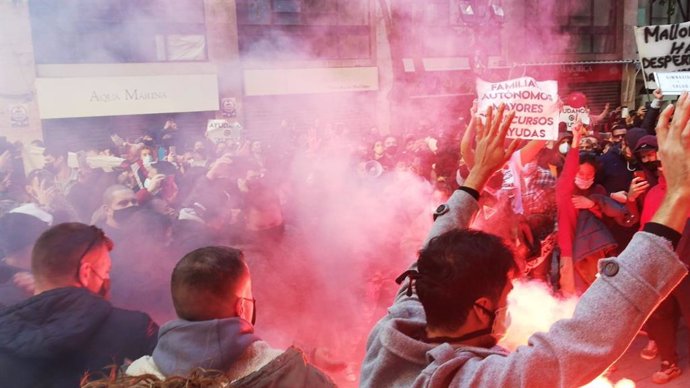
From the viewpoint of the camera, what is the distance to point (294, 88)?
1263cm

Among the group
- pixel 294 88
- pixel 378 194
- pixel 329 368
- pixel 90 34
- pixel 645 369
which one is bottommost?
pixel 645 369

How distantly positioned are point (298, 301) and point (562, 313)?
158 centimetres

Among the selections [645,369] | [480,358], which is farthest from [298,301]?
[480,358]

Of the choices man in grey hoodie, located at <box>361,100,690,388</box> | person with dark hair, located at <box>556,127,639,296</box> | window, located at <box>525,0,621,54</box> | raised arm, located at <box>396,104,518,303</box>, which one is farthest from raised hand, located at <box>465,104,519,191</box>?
window, located at <box>525,0,621,54</box>

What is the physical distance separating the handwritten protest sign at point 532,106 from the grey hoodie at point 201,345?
1979 millimetres

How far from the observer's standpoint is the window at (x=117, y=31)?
8805 millimetres

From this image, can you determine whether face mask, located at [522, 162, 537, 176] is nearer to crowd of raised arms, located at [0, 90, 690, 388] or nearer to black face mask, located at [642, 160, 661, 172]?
crowd of raised arms, located at [0, 90, 690, 388]

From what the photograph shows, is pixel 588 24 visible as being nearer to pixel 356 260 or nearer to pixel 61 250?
pixel 356 260

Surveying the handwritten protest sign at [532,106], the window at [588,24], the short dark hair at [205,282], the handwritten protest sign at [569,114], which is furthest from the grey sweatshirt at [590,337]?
the window at [588,24]

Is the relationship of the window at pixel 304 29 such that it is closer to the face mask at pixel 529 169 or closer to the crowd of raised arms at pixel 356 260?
the crowd of raised arms at pixel 356 260

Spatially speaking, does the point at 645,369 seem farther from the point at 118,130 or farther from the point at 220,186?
the point at 118,130

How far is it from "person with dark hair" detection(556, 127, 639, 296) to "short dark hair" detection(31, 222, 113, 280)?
9.26 feet

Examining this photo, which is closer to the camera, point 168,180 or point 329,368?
point 329,368

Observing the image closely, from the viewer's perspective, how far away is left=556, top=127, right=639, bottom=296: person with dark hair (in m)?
3.88
